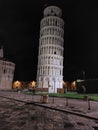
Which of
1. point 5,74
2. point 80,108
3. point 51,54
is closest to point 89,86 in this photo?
point 80,108

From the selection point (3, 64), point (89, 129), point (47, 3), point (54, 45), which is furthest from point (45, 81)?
point (89, 129)

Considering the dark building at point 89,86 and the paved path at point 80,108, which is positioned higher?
the dark building at point 89,86

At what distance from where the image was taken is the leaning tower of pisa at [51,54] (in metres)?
79.9

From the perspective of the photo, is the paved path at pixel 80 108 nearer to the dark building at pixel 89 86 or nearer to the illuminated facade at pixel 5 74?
the dark building at pixel 89 86

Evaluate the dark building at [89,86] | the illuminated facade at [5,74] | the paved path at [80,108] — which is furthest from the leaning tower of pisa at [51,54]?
the paved path at [80,108]

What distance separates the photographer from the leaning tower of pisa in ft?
262

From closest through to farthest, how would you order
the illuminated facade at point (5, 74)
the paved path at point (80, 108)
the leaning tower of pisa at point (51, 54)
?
the paved path at point (80, 108) < the leaning tower of pisa at point (51, 54) < the illuminated facade at point (5, 74)

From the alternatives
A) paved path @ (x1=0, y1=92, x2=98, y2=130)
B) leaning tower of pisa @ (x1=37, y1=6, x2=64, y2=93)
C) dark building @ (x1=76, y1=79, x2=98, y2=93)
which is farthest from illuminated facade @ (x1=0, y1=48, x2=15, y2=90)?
paved path @ (x1=0, y1=92, x2=98, y2=130)

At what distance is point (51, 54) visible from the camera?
81438 millimetres

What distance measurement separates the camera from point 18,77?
105m

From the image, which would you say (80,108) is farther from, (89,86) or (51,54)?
(51,54)

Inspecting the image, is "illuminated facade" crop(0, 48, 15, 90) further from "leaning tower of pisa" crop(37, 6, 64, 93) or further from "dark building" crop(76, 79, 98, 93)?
"dark building" crop(76, 79, 98, 93)

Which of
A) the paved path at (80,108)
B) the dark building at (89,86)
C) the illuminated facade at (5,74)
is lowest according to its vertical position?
the paved path at (80,108)

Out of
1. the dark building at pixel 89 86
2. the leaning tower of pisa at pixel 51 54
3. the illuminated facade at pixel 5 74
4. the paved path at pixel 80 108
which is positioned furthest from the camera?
the illuminated facade at pixel 5 74
